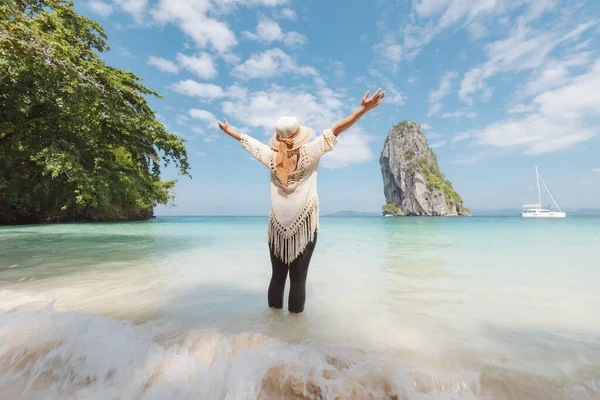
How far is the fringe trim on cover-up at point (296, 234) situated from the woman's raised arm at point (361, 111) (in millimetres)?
654

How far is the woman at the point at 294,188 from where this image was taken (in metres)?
2.38

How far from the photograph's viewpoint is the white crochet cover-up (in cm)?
241

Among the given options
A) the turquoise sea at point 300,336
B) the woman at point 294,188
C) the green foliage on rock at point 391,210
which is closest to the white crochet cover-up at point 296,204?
the woman at point 294,188

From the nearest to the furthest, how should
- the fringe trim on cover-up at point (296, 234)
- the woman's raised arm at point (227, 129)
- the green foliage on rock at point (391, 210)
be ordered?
the fringe trim on cover-up at point (296, 234) < the woman's raised arm at point (227, 129) < the green foliage on rock at point (391, 210)

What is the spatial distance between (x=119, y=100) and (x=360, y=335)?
11526mm

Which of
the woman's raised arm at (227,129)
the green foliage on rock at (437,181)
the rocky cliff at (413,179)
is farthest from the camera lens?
the green foliage on rock at (437,181)

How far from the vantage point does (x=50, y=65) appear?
6723 millimetres

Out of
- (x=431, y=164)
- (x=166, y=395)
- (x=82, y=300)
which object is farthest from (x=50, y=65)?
(x=431, y=164)

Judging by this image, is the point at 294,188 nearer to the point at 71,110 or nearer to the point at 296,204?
the point at 296,204

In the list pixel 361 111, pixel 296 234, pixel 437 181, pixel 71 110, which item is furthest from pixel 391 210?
pixel 361 111

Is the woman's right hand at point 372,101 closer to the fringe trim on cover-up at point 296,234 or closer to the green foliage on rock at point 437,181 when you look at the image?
the fringe trim on cover-up at point 296,234

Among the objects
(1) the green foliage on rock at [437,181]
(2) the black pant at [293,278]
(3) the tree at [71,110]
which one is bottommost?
(2) the black pant at [293,278]

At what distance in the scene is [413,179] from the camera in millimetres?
105750

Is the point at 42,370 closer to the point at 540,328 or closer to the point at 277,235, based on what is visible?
the point at 277,235
